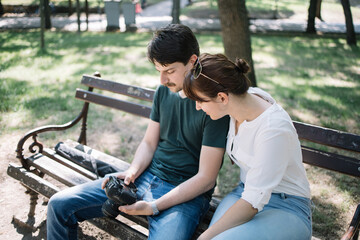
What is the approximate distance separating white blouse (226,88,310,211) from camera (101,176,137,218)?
773mm

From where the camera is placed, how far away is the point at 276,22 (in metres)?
19.2

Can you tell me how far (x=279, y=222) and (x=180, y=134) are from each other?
96cm

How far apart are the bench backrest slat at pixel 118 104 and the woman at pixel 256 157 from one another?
56.2 inches

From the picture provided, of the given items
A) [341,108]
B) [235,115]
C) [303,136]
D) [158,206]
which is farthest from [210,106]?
[341,108]

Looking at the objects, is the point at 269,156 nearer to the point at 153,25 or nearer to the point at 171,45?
the point at 171,45

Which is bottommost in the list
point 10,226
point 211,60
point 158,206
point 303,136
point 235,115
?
point 10,226

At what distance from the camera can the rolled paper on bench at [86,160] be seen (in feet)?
10.2

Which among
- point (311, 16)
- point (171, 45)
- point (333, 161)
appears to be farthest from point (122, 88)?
point (311, 16)

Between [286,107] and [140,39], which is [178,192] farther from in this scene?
[140,39]

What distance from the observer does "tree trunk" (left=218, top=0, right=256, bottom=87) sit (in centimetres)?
549

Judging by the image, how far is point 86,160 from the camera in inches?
→ 128

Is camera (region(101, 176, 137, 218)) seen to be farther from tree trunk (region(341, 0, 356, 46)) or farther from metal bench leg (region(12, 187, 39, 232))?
tree trunk (region(341, 0, 356, 46))

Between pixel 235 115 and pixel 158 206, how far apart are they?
81 centimetres

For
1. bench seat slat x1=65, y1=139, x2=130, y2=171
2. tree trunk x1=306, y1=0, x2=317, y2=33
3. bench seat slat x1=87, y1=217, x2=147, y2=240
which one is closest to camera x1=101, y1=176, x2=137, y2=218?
bench seat slat x1=87, y1=217, x2=147, y2=240
